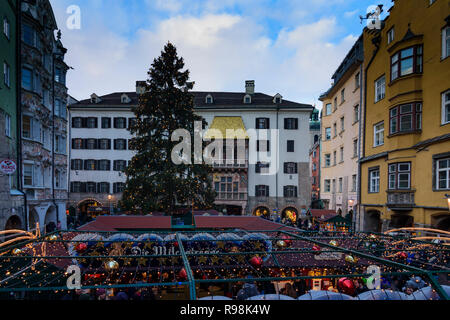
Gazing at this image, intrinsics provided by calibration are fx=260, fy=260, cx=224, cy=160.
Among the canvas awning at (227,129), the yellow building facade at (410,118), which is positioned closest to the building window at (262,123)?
the canvas awning at (227,129)

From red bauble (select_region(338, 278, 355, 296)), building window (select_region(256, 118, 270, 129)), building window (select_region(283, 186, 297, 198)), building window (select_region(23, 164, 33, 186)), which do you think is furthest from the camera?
building window (select_region(256, 118, 270, 129))

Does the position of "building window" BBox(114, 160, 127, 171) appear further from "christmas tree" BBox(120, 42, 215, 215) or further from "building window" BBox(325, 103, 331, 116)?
"building window" BBox(325, 103, 331, 116)

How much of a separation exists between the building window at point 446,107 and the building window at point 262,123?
21.6m

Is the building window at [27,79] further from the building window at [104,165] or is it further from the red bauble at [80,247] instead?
the building window at [104,165]

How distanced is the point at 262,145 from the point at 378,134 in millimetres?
16217

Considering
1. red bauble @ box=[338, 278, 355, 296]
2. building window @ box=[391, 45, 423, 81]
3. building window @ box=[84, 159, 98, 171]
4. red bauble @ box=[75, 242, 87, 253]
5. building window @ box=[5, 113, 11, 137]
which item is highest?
building window @ box=[391, 45, 423, 81]

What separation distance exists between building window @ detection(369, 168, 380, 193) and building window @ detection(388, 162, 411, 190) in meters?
2.02

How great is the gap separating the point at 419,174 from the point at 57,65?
95.7 ft

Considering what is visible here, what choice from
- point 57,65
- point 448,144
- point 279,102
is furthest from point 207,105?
point 448,144

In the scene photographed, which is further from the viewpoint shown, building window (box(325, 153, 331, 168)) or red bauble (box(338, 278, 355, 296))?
building window (box(325, 153, 331, 168))

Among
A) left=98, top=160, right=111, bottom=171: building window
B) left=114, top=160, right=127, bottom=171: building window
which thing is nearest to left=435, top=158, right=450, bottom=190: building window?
left=114, top=160, right=127, bottom=171: building window

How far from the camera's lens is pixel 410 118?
642 inches

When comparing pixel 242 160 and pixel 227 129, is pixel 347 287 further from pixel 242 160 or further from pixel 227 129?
pixel 227 129

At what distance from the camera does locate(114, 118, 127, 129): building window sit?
113 ft
